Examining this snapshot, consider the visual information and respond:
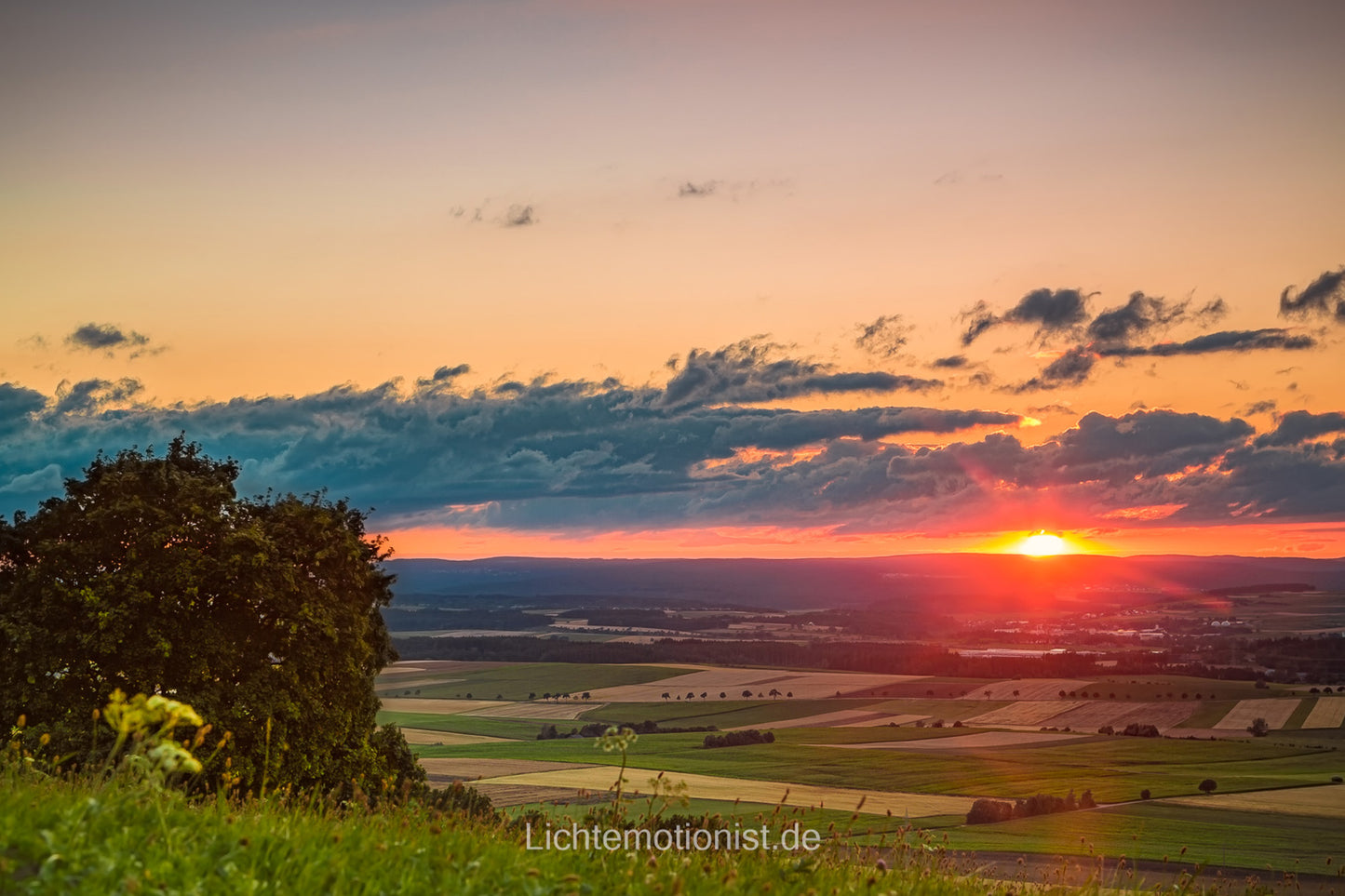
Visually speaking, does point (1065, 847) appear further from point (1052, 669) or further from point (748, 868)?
point (1052, 669)

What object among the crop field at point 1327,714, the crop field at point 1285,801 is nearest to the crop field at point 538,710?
the crop field at point 1285,801

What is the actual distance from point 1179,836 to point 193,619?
2478 inches

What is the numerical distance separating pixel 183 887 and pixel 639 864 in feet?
11.1

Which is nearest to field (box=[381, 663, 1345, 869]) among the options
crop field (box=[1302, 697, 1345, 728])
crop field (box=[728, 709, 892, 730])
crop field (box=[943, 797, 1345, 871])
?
crop field (box=[943, 797, 1345, 871])

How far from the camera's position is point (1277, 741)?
4387 inches

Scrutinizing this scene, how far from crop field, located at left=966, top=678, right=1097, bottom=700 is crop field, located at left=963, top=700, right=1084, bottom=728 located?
15.5 feet

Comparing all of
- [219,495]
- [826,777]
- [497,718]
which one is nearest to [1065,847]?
[826,777]

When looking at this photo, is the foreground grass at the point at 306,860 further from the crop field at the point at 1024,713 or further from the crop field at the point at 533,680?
the crop field at the point at 533,680

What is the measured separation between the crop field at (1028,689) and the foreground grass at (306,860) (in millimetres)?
154385

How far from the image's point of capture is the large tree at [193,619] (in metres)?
31.3

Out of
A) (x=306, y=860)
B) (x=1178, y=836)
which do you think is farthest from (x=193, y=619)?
(x=1178, y=836)

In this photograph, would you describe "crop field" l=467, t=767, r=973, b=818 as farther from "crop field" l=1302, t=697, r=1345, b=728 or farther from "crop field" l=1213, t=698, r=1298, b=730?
"crop field" l=1302, t=697, r=1345, b=728

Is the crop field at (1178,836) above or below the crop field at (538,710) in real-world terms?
above

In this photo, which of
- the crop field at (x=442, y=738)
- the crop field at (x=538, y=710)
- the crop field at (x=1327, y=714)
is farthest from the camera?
the crop field at (x=538, y=710)
